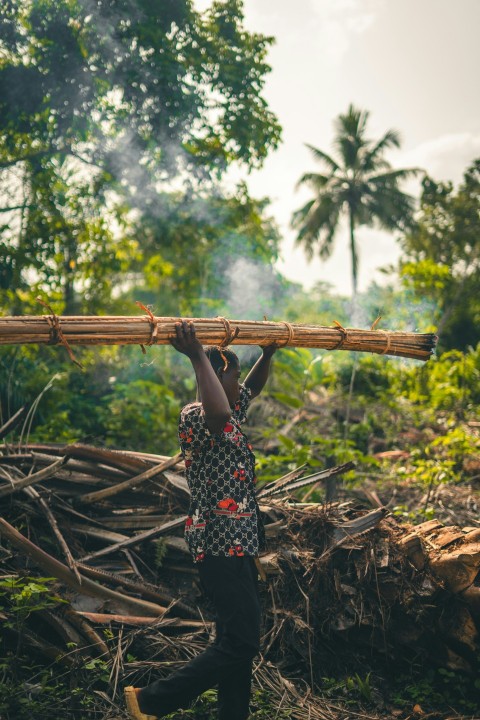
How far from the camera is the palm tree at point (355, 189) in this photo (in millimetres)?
22578

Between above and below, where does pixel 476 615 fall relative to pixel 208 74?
below

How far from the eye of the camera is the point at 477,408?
26.7 ft

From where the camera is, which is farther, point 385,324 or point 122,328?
point 385,324

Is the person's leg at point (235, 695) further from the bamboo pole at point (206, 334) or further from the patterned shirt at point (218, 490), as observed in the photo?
the bamboo pole at point (206, 334)

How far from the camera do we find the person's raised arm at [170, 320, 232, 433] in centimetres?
230

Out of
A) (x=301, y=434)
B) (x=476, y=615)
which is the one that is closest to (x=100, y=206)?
(x=301, y=434)

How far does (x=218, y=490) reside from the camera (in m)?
2.41

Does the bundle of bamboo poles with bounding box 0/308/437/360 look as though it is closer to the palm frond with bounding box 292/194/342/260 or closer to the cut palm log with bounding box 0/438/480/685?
the cut palm log with bounding box 0/438/480/685

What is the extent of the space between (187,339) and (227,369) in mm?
281

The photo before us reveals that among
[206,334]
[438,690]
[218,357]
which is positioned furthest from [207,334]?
[438,690]

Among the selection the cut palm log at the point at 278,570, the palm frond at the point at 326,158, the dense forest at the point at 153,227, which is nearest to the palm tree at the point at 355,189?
the palm frond at the point at 326,158

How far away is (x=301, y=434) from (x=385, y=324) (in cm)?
413

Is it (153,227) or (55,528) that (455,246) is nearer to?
(153,227)

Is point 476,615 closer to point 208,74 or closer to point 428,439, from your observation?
point 428,439
